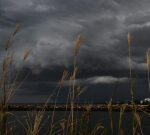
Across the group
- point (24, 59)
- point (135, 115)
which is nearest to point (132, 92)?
point (135, 115)

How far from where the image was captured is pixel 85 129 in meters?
2.76

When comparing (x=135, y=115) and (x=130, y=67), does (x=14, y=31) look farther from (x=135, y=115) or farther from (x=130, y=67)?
(x=135, y=115)

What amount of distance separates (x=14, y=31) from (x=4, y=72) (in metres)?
0.47

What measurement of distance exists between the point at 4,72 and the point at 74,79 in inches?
30.6

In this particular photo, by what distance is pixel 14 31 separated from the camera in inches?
101

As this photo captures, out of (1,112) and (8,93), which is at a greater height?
(8,93)

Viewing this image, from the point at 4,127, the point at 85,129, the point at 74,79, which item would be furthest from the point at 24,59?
the point at 85,129

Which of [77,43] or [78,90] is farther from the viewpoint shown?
→ [78,90]

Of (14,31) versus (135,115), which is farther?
(14,31)


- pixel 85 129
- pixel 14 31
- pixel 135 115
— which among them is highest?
pixel 14 31

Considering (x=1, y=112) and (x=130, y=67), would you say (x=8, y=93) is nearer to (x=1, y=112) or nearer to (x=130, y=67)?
(x=1, y=112)

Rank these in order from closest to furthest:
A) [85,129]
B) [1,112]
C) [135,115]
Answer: [135,115], [1,112], [85,129]

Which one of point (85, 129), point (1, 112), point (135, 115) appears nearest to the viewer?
point (135, 115)

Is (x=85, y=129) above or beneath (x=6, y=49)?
beneath
